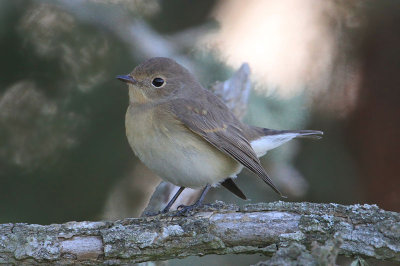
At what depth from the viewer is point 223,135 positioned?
421 centimetres

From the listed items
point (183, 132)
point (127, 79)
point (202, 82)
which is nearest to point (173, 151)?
point (183, 132)

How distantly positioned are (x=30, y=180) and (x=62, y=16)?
144 centimetres

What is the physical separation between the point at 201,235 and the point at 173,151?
0.77 meters

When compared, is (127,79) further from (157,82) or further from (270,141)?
(270,141)

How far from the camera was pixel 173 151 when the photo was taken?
391 centimetres

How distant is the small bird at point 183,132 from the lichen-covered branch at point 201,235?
18.0 inches

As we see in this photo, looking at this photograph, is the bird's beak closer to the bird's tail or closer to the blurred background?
the blurred background

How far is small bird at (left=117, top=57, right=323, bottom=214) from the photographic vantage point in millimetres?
3947

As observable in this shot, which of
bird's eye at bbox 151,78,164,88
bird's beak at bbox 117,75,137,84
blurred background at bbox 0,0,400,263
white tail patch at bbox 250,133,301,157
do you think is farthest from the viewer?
blurred background at bbox 0,0,400,263

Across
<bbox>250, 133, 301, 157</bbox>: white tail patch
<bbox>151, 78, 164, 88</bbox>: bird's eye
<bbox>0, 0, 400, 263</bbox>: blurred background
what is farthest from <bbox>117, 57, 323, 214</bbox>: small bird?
<bbox>0, 0, 400, 263</bbox>: blurred background

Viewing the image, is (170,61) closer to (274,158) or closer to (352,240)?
(274,158)

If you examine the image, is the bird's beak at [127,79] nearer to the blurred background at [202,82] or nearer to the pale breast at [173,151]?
the pale breast at [173,151]

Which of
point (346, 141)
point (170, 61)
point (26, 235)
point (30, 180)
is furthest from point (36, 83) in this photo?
point (346, 141)

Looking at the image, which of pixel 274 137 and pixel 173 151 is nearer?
pixel 173 151
